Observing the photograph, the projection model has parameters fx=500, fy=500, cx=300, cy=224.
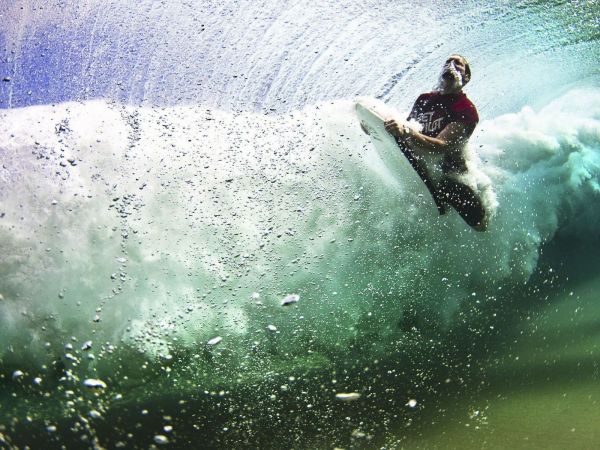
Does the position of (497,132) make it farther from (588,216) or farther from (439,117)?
(588,216)

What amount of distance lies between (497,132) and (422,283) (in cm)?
227

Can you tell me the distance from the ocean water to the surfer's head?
→ 596mm

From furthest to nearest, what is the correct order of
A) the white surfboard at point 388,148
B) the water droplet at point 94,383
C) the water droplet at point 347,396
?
the water droplet at point 94,383 < the water droplet at point 347,396 < the white surfboard at point 388,148

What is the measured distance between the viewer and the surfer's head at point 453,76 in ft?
13.4

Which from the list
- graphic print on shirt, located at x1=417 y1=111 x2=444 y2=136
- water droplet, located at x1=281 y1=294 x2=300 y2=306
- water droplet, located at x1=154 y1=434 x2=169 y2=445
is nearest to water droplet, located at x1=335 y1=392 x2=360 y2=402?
water droplet, located at x1=281 y1=294 x2=300 y2=306

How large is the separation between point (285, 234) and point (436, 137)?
8.53 feet

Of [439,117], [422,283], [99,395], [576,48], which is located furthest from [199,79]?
[99,395]

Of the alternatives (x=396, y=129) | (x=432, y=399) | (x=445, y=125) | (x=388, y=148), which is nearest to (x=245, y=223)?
(x=388, y=148)

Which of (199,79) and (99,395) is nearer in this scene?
(199,79)

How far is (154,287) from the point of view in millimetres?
6125

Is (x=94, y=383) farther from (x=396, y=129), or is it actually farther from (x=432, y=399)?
(x=396, y=129)

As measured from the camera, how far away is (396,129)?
4211mm

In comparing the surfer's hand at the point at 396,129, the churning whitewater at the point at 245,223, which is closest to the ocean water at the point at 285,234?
the churning whitewater at the point at 245,223

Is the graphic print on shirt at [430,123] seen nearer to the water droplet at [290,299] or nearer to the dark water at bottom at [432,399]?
the dark water at bottom at [432,399]
